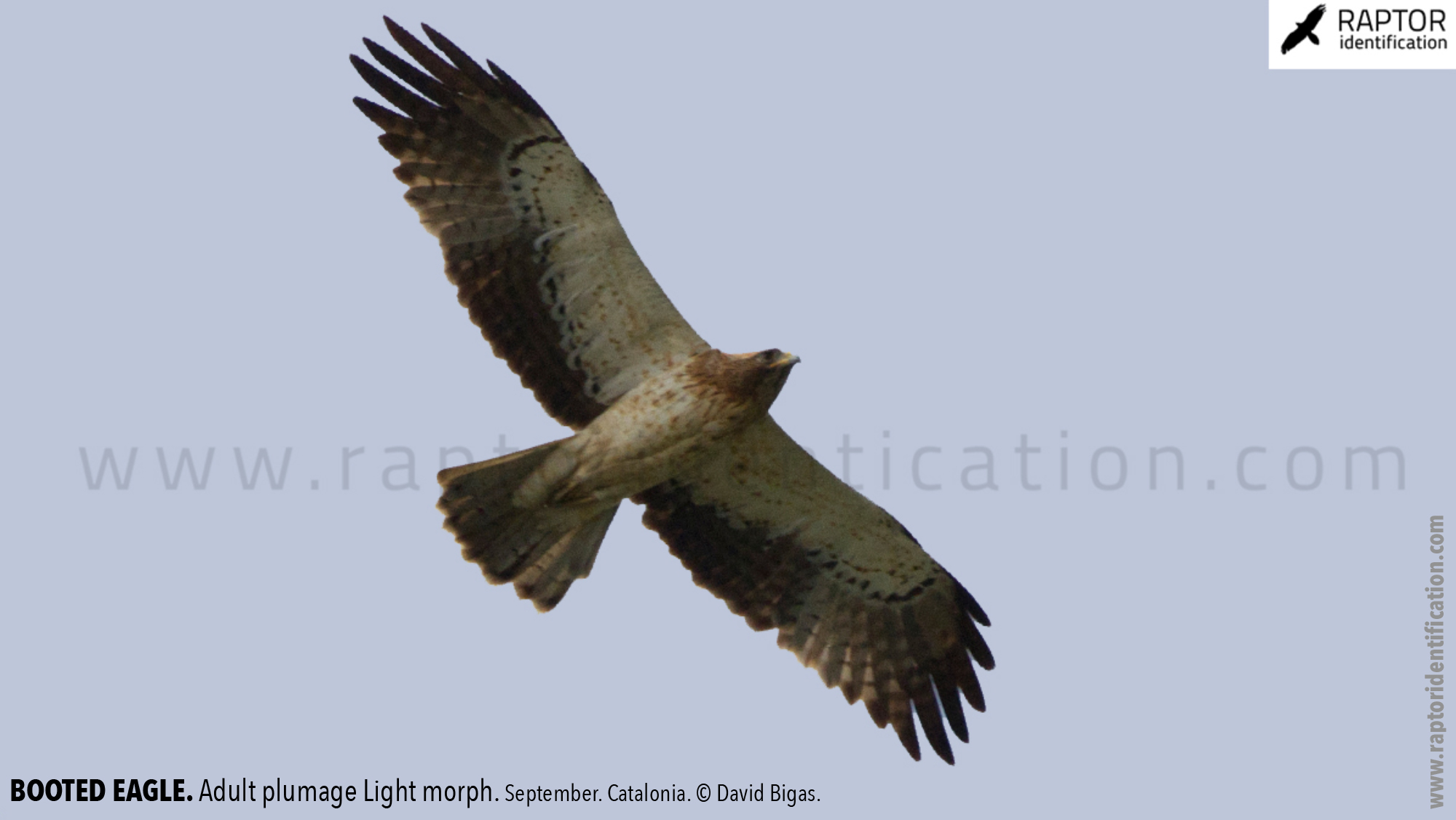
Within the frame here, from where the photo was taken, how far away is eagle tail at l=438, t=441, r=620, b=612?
9.48 meters

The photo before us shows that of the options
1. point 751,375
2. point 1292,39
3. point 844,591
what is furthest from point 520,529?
point 1292,39

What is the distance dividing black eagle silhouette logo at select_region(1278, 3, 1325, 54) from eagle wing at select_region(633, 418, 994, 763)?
14.6 ft

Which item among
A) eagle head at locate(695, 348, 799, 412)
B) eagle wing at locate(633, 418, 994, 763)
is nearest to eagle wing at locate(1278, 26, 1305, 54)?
eagle wing at locate(633, 418, 994, 763)

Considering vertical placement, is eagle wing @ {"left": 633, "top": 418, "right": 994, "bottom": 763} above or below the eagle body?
below

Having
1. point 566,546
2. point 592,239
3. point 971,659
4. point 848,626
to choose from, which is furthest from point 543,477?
point 971,659

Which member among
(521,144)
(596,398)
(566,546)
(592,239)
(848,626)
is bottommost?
(848,626)

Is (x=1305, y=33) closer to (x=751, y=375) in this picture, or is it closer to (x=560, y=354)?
(x=751, y=375)

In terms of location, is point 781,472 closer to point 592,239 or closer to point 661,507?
point 661,507

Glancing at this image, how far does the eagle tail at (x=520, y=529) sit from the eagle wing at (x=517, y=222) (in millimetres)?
499

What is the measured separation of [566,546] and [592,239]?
1.91 m

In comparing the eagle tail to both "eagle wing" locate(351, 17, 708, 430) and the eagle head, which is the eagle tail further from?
the eagle head

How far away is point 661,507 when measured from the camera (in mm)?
10070

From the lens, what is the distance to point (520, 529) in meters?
9.70

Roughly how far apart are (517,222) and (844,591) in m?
3.19
